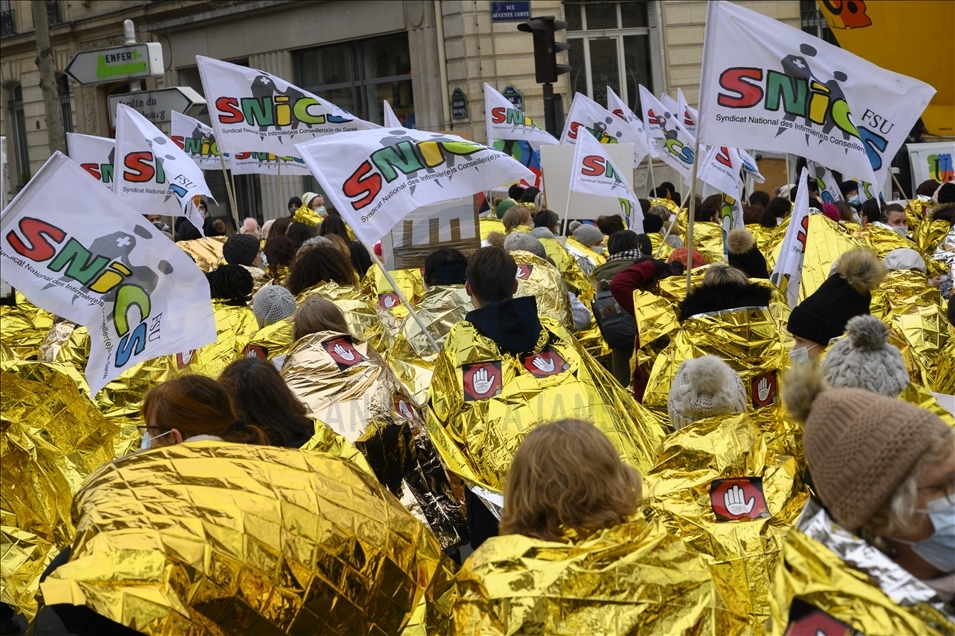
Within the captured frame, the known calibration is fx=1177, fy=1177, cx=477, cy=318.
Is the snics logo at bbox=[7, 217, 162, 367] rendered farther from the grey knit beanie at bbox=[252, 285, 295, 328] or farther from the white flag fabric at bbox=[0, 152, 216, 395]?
the grey knit beanie at bbox=[252, 285, 295, 328]

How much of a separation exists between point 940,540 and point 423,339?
15.4 ft

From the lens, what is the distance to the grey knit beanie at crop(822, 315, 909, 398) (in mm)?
3424

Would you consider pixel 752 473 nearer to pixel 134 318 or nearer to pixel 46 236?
pixel 134 318

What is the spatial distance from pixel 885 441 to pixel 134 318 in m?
3.60

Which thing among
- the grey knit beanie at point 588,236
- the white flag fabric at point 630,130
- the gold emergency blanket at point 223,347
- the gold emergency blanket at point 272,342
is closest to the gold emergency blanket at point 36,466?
the gold emergency blanket at point 272,342

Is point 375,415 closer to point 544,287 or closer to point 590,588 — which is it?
point 590,588

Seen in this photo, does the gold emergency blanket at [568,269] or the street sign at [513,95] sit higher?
the street sign at [513,95]

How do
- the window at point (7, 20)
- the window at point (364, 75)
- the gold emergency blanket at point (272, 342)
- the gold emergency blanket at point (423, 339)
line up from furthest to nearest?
the window at point (7, 20)
the window at point (364, 75)
the gold emergency blanket at point (423, 339)
the gold emergency blanket at point (272, 342)

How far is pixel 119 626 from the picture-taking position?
106 inches

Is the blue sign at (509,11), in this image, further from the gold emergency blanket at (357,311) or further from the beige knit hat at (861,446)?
the beige knit hat at (861,446)

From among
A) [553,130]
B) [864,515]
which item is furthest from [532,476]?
[553,130]

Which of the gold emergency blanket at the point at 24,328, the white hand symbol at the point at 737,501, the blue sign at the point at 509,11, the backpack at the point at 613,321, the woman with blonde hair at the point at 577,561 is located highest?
the blue sign at the point at 509,11

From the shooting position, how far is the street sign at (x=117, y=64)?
13.1 m

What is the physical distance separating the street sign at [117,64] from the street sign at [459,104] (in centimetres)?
938
